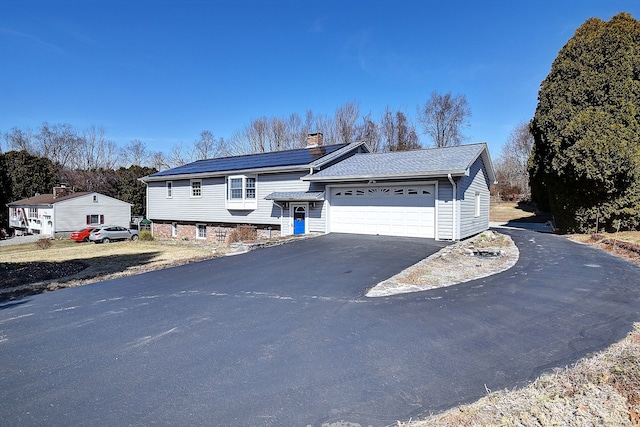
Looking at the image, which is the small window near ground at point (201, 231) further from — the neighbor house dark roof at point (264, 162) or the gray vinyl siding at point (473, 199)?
the gray vinyl siding at point (473, 199)

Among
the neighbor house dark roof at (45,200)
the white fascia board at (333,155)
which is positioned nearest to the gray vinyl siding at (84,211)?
the neighbor house dark roof at (45,200)

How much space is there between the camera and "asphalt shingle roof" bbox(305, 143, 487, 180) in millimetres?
14086

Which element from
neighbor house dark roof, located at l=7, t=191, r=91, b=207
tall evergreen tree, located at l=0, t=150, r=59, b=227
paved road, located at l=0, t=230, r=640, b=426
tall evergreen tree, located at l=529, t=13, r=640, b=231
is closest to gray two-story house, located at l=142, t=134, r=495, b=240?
tall evergreen tree, located at l=529, t=13, r=640, b=231

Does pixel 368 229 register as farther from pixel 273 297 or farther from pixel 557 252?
pixel 273 297

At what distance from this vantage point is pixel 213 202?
71.2 ft

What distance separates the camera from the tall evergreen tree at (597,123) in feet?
53.7

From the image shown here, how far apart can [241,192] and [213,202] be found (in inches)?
102

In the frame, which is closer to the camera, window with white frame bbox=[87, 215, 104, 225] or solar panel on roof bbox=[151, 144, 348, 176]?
solar panel on roof bbox=[151, 144, 348, 176]

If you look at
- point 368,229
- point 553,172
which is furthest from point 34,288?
point 553,172

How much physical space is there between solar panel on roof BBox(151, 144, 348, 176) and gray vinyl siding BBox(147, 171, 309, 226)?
66 cm

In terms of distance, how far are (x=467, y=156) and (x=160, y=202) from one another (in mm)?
20434

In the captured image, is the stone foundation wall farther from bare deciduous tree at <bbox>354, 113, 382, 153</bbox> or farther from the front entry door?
bare deciduous tree at <bbox>354, 113, 382, 153</bbox>

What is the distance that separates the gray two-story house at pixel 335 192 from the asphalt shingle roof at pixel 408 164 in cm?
4

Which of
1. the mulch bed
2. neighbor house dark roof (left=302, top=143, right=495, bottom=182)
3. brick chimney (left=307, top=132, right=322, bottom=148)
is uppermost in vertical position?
brick chimney (left=307, top=132, right=322, bottom=148)
